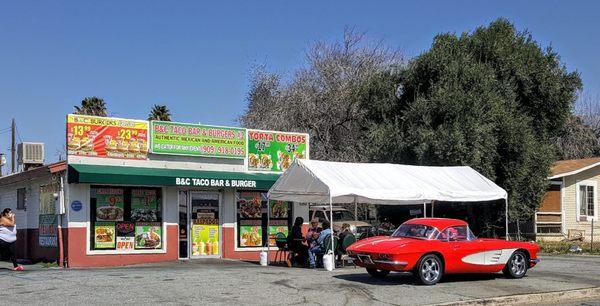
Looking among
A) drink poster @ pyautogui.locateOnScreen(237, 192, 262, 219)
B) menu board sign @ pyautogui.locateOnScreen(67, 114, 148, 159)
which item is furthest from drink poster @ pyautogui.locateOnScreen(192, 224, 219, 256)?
menu board sign @ pyautogui.locateOnScreen(67, 114, 148, 159)

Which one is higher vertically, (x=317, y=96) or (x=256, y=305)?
(x=317, y=96)

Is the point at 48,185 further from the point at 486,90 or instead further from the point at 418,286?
the point at 486,90

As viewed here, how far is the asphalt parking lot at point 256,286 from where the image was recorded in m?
11.2

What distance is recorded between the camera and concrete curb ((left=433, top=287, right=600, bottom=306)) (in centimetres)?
1161

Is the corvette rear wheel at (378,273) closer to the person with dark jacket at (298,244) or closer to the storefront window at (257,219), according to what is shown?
the person with dark jacket at (298,244)

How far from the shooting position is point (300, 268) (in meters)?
17.2

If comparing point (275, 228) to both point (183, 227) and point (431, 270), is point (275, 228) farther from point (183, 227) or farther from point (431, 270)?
point (431, 270)

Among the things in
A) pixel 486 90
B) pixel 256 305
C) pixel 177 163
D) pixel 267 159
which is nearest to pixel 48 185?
pixel 177 163

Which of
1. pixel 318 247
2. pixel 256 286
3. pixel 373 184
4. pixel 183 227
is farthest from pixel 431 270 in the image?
pixel 183 227

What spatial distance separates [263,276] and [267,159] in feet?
24.5

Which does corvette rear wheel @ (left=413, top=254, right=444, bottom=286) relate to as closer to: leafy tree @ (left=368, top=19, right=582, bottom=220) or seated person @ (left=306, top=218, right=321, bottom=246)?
seated person @ (left=306, top=218, right=321, bottom=246)

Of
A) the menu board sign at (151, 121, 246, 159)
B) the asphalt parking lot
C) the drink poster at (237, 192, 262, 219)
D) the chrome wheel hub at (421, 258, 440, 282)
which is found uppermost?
the menu board sign at (151, 121, 246, 159)

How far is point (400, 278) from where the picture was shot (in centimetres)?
1455

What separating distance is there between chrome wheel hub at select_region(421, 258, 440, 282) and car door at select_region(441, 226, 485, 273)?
10.1 inches
